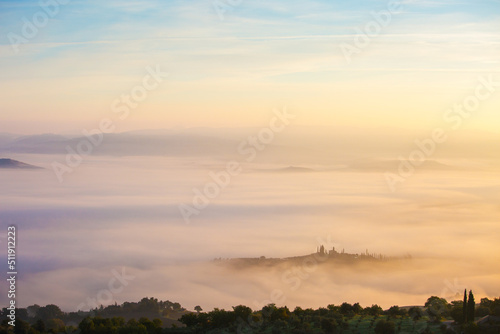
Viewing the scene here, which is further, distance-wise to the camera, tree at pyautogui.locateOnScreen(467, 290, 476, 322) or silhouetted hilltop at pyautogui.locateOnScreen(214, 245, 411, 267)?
silhouetted hilltop at pyautogui.locateOnScreen(214, 245, 411, 267)

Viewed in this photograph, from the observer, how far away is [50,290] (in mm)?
117375

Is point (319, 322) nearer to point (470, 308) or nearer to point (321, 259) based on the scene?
point (470, 308)

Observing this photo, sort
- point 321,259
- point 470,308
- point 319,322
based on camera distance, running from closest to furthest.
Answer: point 470,308, point 319,322, point 321,259

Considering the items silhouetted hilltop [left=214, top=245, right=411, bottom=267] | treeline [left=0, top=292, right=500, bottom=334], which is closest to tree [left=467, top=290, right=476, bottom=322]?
treeline [left=0, top=292, right=500, bottom=334]

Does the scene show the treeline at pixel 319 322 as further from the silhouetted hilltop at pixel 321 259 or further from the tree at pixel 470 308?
the silhouetted hilltop at pixel 321 259

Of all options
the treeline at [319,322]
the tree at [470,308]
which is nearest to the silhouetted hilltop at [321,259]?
the treeline at [319,322]

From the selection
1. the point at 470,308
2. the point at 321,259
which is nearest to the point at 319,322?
the point at 470,308

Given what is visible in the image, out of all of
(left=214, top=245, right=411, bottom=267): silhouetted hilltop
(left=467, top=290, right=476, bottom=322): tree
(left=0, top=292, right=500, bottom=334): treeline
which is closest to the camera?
(left=0, top=292, right=500, bottom=334): treeline

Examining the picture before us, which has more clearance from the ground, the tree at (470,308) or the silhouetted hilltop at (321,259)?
the silhouetted hilltop at (321,259)

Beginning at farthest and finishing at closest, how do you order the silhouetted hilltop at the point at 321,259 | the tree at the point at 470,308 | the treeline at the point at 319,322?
the silhouetted hilltop at the point at 321,259, the tree at the point at 470,308, the treeline at the point at 319,322

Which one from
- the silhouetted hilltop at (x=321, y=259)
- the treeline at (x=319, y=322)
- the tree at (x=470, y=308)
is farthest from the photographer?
the silhouetted hilltop at (x=321, y=259)

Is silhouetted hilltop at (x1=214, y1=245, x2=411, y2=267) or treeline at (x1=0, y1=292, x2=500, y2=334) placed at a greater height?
silhouetted hilltop at (x1=214, y1=245, x2=411, y2=267)

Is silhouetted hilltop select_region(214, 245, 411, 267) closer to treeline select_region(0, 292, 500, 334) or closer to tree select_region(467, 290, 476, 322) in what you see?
treeline select_region(0, 292, 500, 334)

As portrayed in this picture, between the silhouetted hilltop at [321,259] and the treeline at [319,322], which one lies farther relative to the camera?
the silhouetted hilltop at [321,259]
